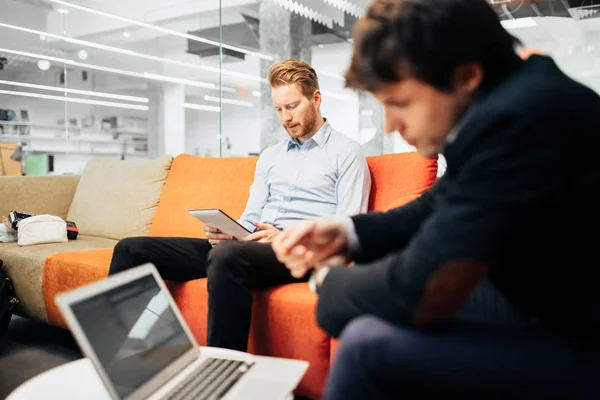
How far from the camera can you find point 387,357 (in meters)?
0.66

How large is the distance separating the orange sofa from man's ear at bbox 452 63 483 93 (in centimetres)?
100

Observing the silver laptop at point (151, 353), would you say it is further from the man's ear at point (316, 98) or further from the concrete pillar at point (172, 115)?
the concrete pillar at point (172, 115)

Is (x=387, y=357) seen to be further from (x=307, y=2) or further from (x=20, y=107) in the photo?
(x=20, y=107)

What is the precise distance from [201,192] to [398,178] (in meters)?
1.05

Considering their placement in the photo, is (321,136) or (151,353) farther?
(321,136)

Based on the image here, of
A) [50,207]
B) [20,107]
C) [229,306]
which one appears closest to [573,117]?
[229,306]

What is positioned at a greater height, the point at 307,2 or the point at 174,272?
the point at 307,2

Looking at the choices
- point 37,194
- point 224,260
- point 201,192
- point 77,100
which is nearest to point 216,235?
point 224,260

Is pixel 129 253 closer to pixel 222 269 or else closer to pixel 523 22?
pixel 222 269

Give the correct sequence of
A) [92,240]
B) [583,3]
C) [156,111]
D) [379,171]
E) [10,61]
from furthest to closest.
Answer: [156,111] < [10,61] < [583,3] < [92,240] < [379,171]

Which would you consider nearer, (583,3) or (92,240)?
(92,240)

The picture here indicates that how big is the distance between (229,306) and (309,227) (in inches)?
28.9

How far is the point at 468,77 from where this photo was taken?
28.5 inches

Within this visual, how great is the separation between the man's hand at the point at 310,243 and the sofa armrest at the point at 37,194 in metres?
2.71
